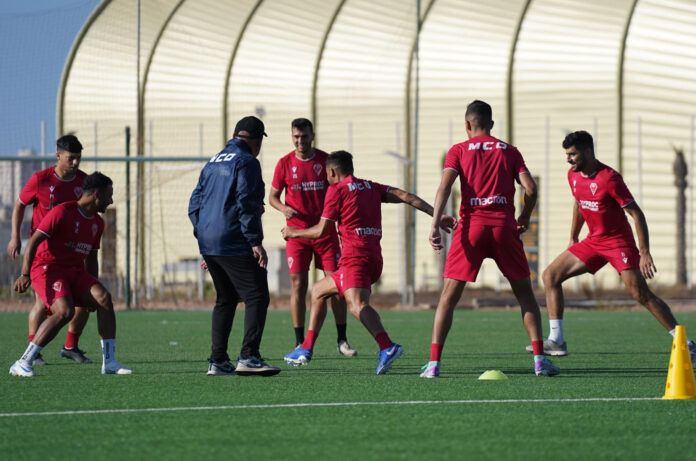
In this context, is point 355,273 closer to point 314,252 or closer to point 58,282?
point 314,252

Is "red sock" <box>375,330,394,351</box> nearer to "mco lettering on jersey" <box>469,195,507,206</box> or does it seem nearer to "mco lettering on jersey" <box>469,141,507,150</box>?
"mco lettering on jersey" <box>469,195,507,206</box>

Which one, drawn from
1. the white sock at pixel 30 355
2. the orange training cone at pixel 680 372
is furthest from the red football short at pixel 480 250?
the white sock at pixel 30 355

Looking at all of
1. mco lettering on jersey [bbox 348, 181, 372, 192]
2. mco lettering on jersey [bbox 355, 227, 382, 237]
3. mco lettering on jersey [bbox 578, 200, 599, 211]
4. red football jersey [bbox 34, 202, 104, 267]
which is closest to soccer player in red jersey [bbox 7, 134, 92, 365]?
red football jersey [bbox 34, 202, 104, 267]

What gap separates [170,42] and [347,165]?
1024 inches

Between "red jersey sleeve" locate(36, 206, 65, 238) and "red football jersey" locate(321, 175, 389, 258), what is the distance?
2197 millimetres

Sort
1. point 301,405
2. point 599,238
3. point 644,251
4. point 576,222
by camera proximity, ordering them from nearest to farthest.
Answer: point 301,405 → point 644,251 → point 599,238 → point 576,222

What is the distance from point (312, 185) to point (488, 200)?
2841 mm

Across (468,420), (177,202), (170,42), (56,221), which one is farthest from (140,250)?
(468,420)

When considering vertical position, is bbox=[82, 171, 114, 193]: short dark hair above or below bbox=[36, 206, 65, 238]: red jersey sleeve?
above

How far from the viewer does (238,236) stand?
8.77 metres

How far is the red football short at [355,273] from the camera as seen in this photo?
9.30 m

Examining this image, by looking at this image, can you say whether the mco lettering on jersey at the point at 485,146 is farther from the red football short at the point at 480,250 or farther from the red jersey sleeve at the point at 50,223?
the red jersey sleeve at the point at 50,223

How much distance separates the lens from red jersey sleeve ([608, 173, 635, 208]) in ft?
33.9

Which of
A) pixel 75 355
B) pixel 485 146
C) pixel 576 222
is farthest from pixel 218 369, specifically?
pixel 576 222
